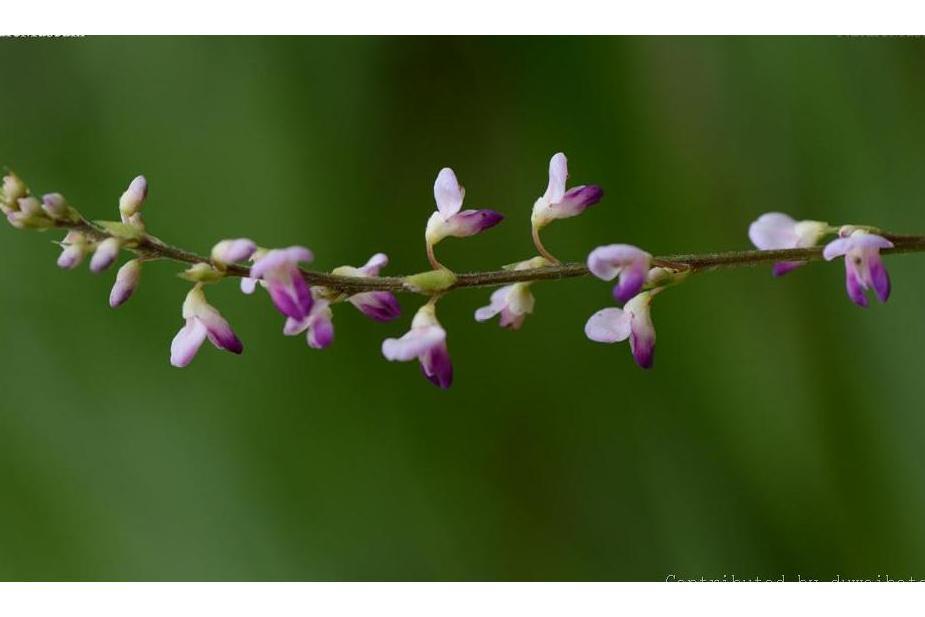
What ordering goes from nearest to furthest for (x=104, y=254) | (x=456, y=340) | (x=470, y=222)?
(x=104, y=254)
(x=470, y=222)
(x=456, y=340)

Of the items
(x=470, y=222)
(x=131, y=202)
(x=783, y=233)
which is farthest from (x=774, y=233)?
(x=131, y=202)

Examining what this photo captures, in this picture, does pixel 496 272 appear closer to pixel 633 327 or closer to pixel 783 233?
pixel 633 327

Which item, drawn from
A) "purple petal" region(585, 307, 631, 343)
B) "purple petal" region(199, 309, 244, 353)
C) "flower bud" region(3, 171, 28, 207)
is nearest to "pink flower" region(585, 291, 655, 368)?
"purple petal" region(585, 307, 631, 343)

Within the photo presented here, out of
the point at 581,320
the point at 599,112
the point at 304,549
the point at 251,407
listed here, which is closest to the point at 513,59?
the point at 599,112

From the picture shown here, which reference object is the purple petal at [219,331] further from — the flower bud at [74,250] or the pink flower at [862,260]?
the pink flower at [862,260]

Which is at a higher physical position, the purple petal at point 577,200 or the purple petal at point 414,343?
the purple petal at point 577,200

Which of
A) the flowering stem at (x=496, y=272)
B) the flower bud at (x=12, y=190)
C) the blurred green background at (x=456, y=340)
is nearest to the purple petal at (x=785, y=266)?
the flowering stem at (x=496, y=272)
